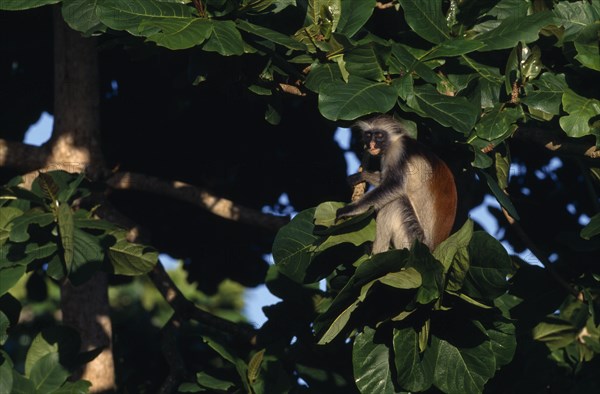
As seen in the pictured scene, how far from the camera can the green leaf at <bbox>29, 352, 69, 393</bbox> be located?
491cm

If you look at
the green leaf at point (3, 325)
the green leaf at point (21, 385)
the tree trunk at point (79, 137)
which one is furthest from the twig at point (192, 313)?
the green leaf at point (3, 325)

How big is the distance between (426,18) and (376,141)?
158 centimetres

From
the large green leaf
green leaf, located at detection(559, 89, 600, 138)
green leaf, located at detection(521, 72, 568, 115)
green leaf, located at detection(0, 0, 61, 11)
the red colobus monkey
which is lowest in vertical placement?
the red colobus monkey

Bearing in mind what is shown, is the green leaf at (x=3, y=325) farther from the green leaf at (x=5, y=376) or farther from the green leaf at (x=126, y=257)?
the green leaf at (x=126, y=257)

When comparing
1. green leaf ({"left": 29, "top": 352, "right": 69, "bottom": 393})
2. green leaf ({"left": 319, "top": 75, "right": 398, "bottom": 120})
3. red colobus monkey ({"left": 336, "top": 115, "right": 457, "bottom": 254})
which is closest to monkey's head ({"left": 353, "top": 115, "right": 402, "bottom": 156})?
red colobus monkey ({"left": 336, "top": 115, "right": 457, "bottom": 254})

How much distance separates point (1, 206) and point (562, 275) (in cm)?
293

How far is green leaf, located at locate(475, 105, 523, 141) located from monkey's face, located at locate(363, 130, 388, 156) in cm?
145

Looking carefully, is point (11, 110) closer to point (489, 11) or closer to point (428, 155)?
point (428, 155)

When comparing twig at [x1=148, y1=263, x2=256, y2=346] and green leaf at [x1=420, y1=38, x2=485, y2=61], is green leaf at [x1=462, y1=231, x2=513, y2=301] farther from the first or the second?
twig at [x1=148, y1=263, x2=256, y2=346]

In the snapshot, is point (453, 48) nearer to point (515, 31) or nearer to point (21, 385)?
point (515, 31)

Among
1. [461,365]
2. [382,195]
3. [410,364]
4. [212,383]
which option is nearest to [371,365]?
[410,364]

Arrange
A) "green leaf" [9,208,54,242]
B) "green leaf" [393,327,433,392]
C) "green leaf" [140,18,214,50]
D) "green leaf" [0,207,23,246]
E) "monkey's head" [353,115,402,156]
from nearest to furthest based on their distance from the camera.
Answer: "green leaf" [140,18,214,50]
"green leaf" [393,327,433,392]
"green leaf" [9,208,54,242]
"green leaf" [0,207,23,246]
"monkey's head" [353,115,402,156]

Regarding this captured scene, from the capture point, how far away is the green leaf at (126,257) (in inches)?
197

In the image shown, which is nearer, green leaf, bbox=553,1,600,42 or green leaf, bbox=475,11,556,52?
green leaf, bbox=475,11,556,52
